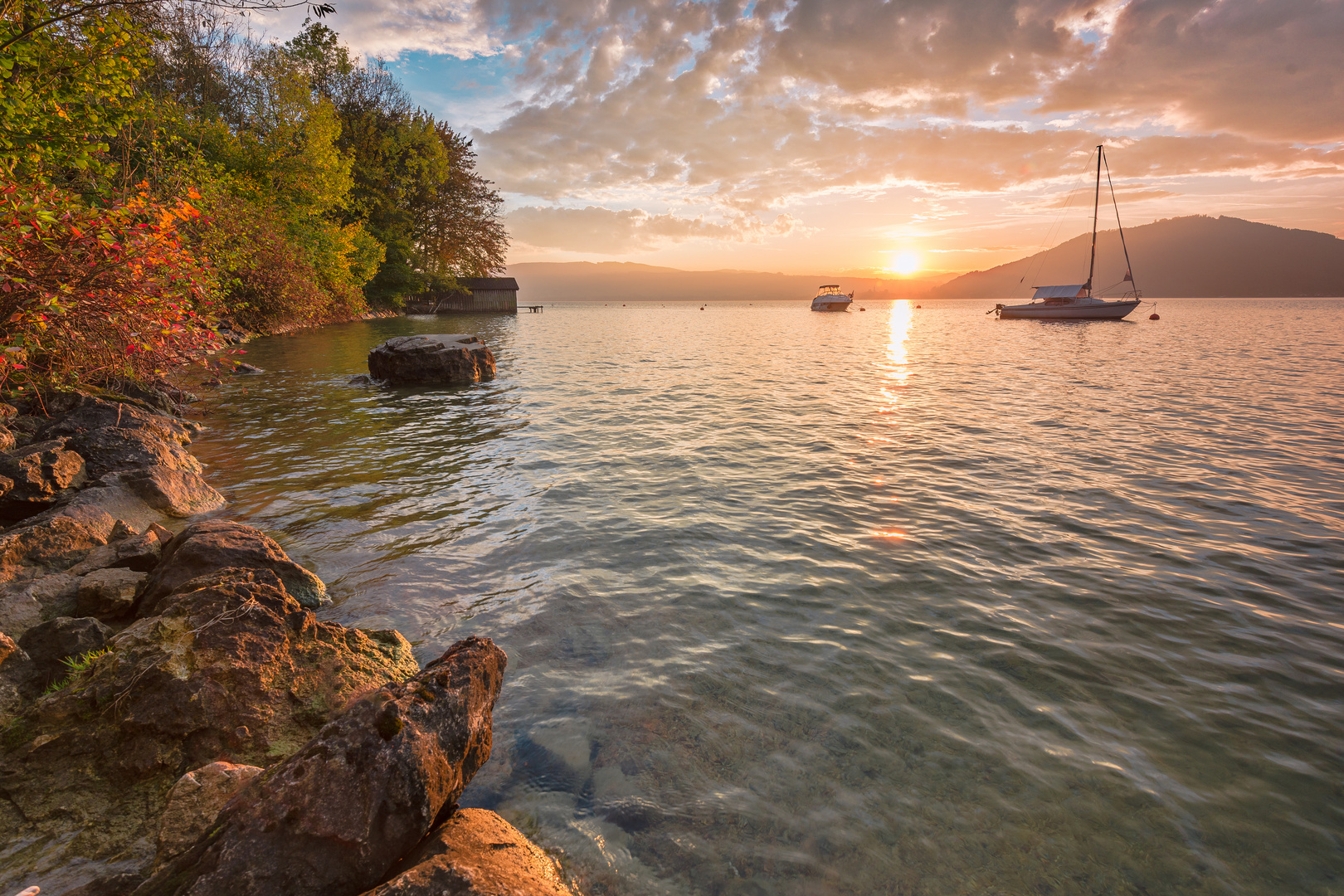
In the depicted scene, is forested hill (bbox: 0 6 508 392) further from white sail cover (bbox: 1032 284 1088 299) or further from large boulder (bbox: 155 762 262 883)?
white sail cover (bbox: 1032 284 1088 299)

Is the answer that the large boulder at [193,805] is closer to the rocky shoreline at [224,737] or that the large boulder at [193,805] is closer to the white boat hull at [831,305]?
the rocky shoreline at [224,737]

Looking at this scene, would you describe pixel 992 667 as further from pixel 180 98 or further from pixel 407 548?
pixel 180 98

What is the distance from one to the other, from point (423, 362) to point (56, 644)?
16.3m

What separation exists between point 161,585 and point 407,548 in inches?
96.7

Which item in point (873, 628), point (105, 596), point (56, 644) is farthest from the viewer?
point (873, 628)

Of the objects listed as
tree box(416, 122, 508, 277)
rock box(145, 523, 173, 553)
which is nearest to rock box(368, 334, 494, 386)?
rock box(145, 523, 173, 553)

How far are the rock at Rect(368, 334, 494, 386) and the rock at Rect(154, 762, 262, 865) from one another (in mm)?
17802

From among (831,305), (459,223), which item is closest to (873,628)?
(459,223)

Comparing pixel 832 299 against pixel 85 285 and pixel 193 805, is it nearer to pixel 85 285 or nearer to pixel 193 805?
pixel 85 285

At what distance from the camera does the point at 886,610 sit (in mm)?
5707

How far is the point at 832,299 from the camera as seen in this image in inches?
4070

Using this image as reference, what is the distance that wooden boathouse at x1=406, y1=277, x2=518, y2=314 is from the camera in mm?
63281

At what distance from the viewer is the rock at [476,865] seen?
7.35 feet

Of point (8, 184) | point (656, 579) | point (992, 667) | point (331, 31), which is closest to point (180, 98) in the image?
point (331, 31)
